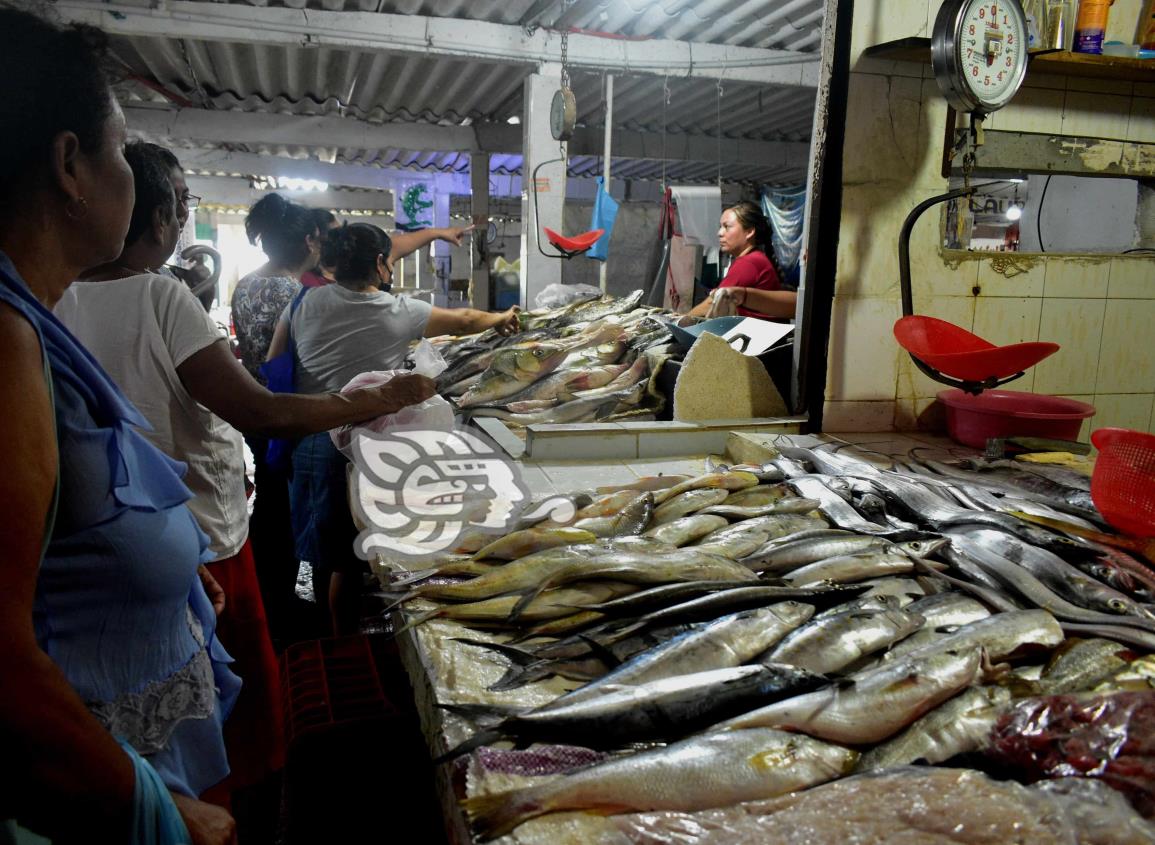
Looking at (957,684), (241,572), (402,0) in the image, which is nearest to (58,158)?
(241,572)

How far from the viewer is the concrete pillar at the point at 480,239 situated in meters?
13.6

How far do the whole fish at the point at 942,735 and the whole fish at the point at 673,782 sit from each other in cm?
14

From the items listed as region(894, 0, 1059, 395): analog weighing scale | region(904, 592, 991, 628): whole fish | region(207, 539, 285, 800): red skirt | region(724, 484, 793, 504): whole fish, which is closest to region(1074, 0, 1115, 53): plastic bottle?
region(894, 0, 1059, 395): analog weighing scale

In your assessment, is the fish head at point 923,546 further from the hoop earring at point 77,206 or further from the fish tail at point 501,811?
the hoop earring at point 77,206

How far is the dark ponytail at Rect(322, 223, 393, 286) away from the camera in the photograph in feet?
13.3

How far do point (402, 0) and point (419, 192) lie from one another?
33.8 feet

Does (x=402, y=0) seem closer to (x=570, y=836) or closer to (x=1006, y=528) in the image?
(x=1006, y=528)

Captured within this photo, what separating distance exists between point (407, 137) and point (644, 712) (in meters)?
14.0

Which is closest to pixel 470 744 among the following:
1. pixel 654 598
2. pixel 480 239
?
pixel 654 598

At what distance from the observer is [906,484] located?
3.23 metres

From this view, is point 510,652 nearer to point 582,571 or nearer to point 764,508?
point 582,571

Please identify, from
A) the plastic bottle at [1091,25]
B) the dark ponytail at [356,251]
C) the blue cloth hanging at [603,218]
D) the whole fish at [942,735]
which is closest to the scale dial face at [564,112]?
the blue cloth hanging at [603,218]

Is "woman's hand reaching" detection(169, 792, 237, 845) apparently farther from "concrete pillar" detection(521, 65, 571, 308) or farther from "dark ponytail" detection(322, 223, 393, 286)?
"concrete pillar" detection(521, 65, 571, 308)

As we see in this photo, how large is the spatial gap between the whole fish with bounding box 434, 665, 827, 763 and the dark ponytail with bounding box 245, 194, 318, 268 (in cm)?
383
